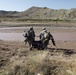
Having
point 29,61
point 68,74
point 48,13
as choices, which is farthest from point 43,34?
point 48,13

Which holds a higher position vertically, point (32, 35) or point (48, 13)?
point (32, 35)

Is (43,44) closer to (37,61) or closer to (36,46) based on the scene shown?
(36,46)

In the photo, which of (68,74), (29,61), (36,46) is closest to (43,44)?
(36,46)

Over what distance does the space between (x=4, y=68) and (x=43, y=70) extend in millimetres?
1908

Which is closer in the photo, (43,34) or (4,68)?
(4,68)

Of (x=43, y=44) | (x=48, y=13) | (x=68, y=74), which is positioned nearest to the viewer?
(x=68, y=74)

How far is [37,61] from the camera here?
40.6 feet

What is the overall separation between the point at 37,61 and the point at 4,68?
1542 mm

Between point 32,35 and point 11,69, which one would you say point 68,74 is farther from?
point 32,35

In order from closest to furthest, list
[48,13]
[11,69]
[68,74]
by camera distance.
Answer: [68,74], [11,69], [48,13]

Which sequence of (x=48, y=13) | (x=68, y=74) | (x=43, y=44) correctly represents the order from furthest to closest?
(x=48, y=13) → (x=43, y=44) → (x=68, y=74)

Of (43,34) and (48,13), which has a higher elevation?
(43,34)

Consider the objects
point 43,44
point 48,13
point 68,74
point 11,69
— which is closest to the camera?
point 68,74

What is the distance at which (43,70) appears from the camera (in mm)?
11883
